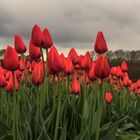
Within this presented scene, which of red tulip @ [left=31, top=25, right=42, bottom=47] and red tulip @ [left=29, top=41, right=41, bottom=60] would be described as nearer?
red tulip @ [left=31, top=25, right=42, bottom=47]

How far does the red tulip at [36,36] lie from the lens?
4023 millimetres

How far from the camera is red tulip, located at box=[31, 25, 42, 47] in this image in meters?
4.02

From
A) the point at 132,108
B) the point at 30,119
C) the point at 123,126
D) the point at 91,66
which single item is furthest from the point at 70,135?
the point at 132,108

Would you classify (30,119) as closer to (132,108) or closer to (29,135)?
(29,135)

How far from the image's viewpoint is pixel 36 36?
404cm

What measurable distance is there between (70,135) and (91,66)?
987mm

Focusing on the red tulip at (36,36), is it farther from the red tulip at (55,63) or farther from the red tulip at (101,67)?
the red tulip at (101,67)

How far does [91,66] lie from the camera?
5020 mm

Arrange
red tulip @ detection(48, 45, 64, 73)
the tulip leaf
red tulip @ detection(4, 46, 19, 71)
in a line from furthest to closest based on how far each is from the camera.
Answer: the tulip leaf → red tulip @ detection(4, 46, 19, 71) → red tulip @ detection(48, 45, 64, 73)

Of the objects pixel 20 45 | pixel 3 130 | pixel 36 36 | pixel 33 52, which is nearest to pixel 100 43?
pixel 36 36

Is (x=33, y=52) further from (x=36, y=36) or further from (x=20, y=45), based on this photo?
(x=36, y=36)

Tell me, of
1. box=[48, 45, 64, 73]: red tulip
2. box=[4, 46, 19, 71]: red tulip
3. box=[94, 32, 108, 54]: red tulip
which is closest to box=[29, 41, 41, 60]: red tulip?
box=[94, 32, 108, 54]: red tulip

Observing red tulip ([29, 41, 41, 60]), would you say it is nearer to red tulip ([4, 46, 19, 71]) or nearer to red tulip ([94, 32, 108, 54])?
red tulip ([94, 32, 108, 54])

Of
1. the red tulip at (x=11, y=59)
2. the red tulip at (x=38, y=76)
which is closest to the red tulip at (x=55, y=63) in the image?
the red tulip at (x=11, y=59)
